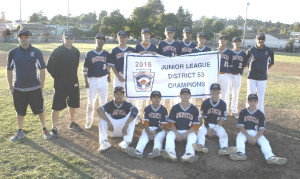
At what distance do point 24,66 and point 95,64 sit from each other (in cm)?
153

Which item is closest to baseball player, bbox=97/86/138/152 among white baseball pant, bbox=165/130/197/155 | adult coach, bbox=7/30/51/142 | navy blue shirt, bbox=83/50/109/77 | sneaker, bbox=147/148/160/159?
sneaker, bbox=147/148/160/159

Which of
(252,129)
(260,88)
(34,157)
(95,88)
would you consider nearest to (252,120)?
(252,129)

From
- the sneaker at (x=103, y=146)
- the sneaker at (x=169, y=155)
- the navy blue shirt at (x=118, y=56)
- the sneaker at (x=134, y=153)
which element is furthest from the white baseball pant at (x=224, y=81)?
the sneaker at (x=103, y=146)

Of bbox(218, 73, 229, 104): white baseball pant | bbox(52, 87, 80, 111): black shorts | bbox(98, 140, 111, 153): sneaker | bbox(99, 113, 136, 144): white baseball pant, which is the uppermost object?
bbox(218, 73, 229, 104): white baseball pant

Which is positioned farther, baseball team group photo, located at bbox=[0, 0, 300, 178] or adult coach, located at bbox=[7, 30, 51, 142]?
adult coach, located at bbox=[7, 30, 51, 142]

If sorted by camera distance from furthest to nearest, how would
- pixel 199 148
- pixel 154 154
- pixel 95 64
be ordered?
1. pixel 95 64
2. pixel 199 148
3. pixel 154 154

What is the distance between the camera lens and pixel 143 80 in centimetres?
A: 646

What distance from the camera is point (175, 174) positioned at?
4219 mm

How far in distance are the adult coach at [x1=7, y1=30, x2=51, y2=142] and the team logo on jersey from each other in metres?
2.27

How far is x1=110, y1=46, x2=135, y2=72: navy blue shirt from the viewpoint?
6.27 metres

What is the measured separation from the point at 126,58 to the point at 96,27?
6845 cm

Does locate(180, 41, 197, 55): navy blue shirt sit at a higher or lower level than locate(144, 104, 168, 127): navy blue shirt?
higher

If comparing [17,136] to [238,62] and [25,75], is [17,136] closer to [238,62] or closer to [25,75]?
[25,75]

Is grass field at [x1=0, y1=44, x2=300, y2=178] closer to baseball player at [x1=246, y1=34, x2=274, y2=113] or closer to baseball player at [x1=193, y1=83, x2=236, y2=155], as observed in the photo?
baseball player at [x1=193, y1=83, x2=236, y2=155]
